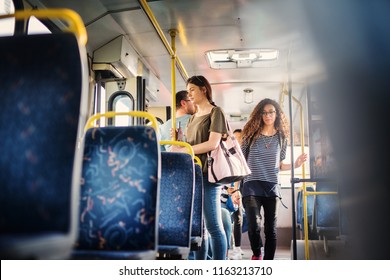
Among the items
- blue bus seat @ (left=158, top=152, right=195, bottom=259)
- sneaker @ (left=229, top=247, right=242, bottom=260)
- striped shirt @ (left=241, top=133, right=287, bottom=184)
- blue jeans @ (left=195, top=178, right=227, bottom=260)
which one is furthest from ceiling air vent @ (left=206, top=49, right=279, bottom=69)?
blue bus seat @ (left=158, top=152, right=195, bottom=259)

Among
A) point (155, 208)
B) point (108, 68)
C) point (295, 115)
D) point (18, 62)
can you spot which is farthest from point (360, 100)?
point (295, 115)

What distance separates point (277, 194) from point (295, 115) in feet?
11.4

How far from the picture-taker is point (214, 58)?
14.4 ft

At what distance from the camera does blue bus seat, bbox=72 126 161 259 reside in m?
1.44

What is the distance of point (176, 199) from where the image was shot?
2.02 m

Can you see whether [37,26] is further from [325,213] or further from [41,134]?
[325,213]

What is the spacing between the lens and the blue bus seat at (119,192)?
1441 mm

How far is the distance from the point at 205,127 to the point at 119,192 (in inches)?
46.2

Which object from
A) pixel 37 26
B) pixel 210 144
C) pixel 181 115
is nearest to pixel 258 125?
pixel 181 115

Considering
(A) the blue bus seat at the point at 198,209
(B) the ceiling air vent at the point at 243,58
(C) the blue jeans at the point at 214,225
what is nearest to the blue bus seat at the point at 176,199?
(A) the blue bus seat at the point at 198,209

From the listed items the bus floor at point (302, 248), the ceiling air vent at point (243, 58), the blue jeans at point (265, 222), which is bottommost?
the bus floor at point (302, 248)

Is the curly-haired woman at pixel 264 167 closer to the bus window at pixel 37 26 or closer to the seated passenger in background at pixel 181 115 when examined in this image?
the seated passenger in background at pixel 181 115

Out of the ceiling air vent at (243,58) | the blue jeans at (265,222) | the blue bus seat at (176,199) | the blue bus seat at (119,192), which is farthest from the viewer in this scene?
the ceiling air vent at (243,58)

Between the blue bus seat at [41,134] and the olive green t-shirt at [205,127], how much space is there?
1.60 m
